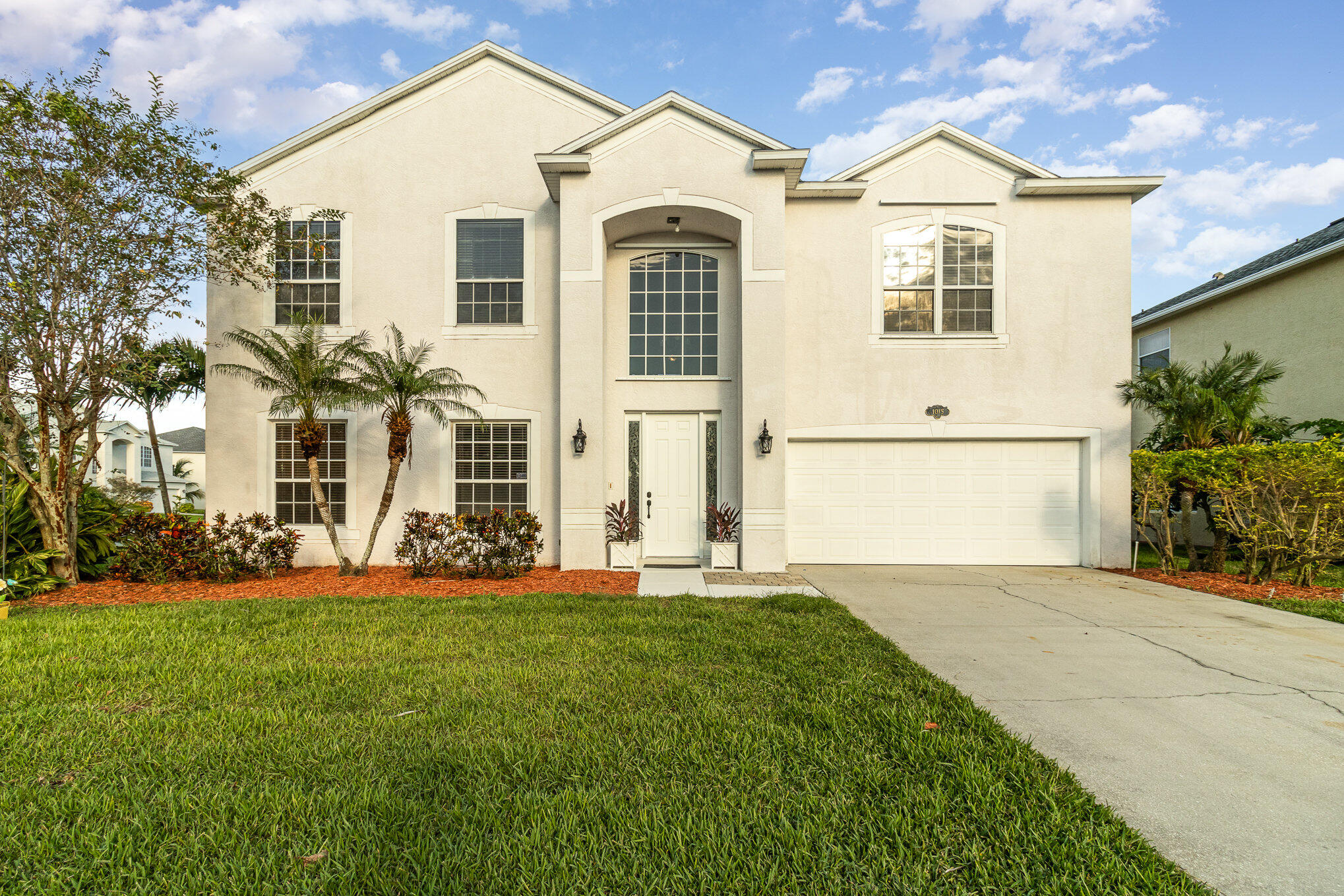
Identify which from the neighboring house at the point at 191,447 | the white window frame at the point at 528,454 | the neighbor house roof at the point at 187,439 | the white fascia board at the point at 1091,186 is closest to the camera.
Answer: the white fascia board at the point at 1091,186

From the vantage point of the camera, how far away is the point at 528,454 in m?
10.2

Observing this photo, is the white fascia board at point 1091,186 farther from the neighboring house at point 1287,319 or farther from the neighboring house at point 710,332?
the neighboring house at point 1287,319

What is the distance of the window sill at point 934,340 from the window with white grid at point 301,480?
9108mm

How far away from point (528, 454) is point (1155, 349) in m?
16.4

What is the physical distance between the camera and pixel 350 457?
10227mm

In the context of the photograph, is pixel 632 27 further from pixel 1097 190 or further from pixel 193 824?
pixel 193 824

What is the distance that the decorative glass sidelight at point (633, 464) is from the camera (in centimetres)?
1019

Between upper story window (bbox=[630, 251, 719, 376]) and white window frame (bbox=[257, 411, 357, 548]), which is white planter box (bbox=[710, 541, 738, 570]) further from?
white window frame (bbox=[257, 411, 357, 548])

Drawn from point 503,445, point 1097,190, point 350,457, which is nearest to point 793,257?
Answer: point 1097,190

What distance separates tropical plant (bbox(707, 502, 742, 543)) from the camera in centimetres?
965

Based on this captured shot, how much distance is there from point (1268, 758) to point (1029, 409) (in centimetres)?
764

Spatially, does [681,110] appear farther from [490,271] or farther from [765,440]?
[765,440]

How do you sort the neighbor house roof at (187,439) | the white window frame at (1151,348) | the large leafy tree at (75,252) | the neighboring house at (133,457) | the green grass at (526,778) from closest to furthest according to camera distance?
the green grass at (526,778), the large leafy tree at (75,252), the white window frame at (1151,348), the neighboring house at (133,457), the neighbor house roof at (187,439)

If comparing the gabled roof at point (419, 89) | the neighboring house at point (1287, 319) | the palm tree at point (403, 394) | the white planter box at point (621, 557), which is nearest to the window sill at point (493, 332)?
the palm tree at point (403, 394)
